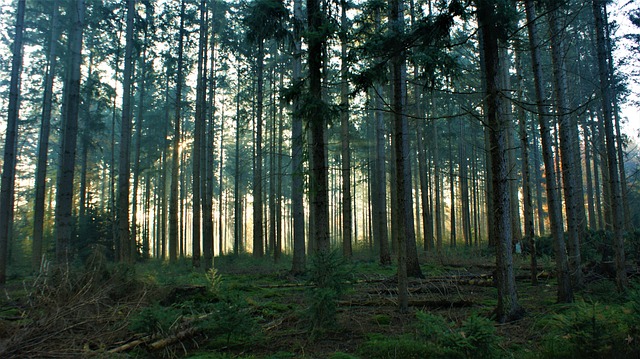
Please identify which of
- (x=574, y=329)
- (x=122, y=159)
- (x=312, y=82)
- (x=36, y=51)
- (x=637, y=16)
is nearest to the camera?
(x=574, y=329)

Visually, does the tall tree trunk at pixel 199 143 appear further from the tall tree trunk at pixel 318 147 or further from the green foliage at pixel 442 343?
the green foliage at pixel 442 343

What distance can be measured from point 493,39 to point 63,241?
35.7ft

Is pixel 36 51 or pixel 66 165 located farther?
pixel 36 51

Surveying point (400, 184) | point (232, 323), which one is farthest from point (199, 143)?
point (232, 323)

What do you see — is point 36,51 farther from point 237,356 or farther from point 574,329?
point 574,329

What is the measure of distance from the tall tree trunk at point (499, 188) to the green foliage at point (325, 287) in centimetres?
247

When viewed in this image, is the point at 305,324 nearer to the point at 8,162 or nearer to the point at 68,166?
the point at 68,166

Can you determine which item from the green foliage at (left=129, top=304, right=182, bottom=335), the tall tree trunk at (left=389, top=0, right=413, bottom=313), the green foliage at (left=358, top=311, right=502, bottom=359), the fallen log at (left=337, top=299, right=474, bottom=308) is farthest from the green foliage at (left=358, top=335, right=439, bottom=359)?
the green foliage at (left=129, top=304, right=182, bottom=335)

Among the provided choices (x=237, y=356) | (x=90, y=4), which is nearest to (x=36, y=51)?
(x=90, y=4)

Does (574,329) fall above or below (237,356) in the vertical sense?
above

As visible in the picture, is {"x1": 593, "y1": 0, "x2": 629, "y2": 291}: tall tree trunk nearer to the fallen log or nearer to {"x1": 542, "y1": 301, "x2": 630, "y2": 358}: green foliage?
the fallen log

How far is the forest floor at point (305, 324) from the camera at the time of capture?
4.13 meters

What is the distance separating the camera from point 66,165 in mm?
10094

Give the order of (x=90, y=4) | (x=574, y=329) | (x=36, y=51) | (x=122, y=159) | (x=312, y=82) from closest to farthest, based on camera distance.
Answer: (x=574, y=329) → (x=312, y=82) → (x=122, y=159) → (x=90, y=4) → (x=36, y=51)
